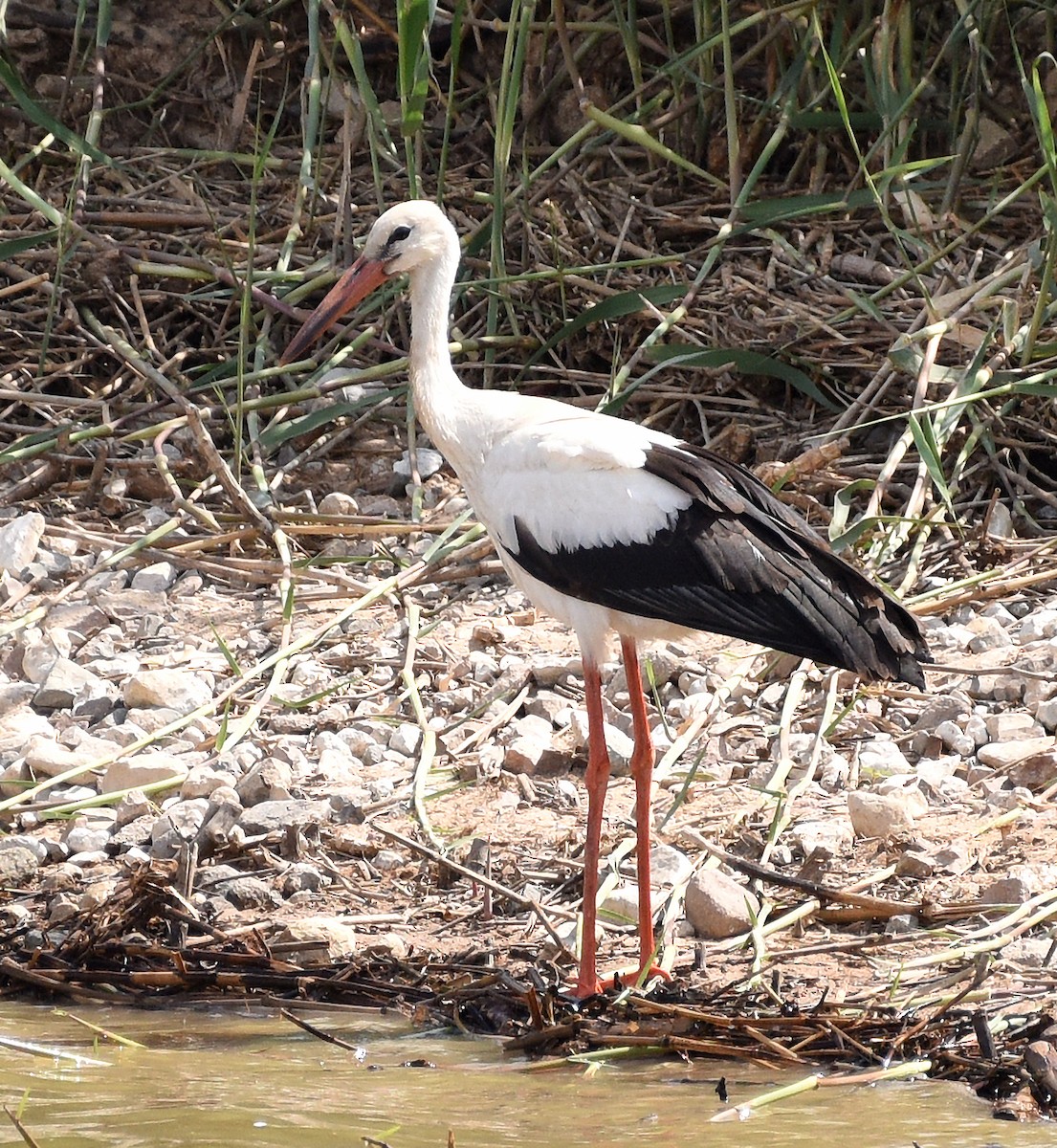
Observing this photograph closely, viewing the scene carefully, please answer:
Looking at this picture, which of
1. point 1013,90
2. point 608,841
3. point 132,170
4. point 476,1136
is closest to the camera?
point 476,1136

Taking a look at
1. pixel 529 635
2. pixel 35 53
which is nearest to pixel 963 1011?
pixel 529 635

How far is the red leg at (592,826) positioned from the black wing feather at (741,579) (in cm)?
25

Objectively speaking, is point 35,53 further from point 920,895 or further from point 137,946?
point 920,895

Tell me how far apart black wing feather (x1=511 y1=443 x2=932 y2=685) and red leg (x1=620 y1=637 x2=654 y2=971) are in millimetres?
232

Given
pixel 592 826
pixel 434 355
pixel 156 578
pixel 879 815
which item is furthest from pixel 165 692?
pixel 879 815

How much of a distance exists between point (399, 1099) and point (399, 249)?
253 cm

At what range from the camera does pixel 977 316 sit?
6730 millimetres

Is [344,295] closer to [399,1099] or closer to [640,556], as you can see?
[640,556]

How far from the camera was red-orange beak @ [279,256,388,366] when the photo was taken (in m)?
5.23

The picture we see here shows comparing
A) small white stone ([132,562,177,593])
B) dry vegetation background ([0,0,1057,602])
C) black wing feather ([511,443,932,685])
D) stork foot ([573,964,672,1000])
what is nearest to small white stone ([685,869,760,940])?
stork foot ([573,964,672,1000])

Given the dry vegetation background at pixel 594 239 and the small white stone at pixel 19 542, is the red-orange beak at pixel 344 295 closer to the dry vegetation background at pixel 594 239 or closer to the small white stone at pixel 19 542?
the dry vegetation background at pixel 594 239

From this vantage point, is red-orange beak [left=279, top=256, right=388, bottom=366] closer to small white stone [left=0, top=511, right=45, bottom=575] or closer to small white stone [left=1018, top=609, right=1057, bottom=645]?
small white stone [left=0, top=511, right=45, bottom=575]

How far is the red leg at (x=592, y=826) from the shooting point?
13.6 feet

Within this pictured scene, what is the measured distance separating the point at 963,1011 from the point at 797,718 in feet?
5.50
